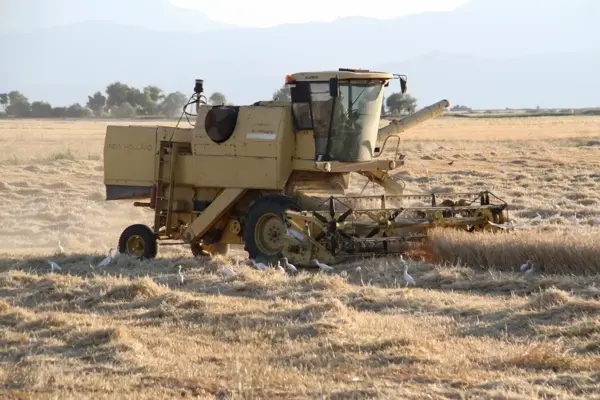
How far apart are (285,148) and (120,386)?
859 centimetres

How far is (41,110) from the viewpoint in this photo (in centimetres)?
12550

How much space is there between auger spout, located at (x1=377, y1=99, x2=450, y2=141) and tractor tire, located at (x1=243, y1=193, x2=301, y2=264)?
Result: 295 centimetres

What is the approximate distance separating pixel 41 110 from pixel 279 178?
11299 cm

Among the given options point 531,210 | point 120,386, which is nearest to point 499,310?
point 120,386

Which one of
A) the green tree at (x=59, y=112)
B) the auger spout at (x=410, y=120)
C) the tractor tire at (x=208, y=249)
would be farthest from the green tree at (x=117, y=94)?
the tractor tire at (x=208, y=249)

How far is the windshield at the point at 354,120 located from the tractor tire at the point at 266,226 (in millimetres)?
1115

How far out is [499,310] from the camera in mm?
11602

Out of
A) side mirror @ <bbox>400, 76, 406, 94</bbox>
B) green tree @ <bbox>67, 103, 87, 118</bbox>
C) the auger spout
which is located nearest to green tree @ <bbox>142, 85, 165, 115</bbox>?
green tree @ <bbox>67, 103, 87, 118</bbox>

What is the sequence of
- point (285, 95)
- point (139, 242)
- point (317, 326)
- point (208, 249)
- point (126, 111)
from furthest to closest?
point (126, 111), point (285, 95), point (208, 249), point (139, 242), point (317, 326)

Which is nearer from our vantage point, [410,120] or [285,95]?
[410,120]

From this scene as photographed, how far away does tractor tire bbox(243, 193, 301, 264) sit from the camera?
16.4 metres

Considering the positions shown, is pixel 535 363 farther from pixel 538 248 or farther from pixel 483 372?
pixel 538 248

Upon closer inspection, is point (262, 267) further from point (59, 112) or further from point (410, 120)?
point (59, 112)

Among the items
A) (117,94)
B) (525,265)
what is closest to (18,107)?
(117,94)
